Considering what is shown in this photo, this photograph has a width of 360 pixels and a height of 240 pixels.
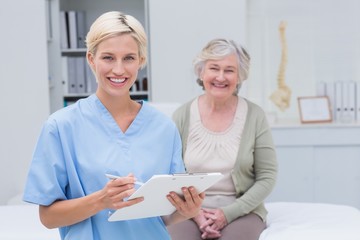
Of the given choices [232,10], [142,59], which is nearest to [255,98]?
[232,10]

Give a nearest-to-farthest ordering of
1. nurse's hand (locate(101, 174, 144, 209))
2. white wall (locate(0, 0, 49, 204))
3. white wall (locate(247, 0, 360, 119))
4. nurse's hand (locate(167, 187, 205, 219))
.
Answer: nurse's hand (locate(101, 174, 144, 209)) < nurse's hand (locate(167, 187, 205, 219)) < white wall (locate(0, 0, 49, 204)) < white wall (locate(247, 0, 360, 119))

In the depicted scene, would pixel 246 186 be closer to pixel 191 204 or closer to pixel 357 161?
pixel 191 204

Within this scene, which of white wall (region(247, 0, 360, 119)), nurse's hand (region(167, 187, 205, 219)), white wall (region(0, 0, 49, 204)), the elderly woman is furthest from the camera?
white wall (region(247, 0, 360, 119))

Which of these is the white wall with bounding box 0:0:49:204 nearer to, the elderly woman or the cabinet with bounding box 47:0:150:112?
the cabinet with bounding box 47:0:150:112

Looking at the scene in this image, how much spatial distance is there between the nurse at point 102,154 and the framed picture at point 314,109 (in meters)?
2.58

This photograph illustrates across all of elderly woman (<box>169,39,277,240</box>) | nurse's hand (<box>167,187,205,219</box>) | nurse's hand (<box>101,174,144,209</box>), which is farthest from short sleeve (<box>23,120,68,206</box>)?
elderly woman (<box>169,39,277,240</box>)

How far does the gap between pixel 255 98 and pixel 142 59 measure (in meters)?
2.92

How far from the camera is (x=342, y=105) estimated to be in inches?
160

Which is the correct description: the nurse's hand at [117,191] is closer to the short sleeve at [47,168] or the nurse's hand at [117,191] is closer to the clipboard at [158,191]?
the clipboard at [158,191]

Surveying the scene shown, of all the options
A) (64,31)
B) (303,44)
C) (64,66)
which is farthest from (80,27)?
(303,44)

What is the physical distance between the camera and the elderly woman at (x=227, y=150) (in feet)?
7.54

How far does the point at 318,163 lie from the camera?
12.8 ft

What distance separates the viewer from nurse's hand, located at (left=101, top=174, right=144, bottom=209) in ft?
4.48

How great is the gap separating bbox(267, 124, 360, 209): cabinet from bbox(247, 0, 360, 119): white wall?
0.50 meters
